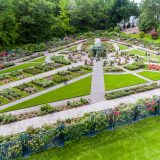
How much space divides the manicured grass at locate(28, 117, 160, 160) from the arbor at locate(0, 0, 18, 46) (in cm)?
3355

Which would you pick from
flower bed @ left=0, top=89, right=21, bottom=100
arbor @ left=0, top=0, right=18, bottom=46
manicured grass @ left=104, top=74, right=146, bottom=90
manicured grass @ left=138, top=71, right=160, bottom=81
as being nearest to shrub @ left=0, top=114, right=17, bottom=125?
flower bed @ left=0, top=89, right=21, bottom=100

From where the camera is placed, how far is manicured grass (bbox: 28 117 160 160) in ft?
61.1

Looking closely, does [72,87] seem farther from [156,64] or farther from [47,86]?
[156,64]

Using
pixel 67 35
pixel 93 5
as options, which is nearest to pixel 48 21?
pixel 67 35

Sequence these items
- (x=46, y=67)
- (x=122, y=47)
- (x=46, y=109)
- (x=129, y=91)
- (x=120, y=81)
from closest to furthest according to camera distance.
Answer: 1. (x=46, y=109)
2. (x=129, y=91)
3. (x=120, y=81)
4. (x=46, y=67)
5. (x=122, y=47)

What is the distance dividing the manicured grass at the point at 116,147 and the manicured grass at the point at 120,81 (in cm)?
1009

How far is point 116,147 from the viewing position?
19562mm

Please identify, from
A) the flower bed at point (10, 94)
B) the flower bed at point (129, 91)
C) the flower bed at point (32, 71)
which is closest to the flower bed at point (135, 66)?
the flower bed at point (129, 91)

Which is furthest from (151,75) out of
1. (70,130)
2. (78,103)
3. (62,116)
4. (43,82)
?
(70,130)

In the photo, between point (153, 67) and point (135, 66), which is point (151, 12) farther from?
point (135, 66)

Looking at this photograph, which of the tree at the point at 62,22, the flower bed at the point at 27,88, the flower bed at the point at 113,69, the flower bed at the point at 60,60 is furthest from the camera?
the tree at the point at 62,22

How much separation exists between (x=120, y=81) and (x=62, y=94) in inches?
304

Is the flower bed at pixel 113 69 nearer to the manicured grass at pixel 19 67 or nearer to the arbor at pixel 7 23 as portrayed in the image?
the manicured grass at pixel 19 67

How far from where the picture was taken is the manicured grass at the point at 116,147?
18625mm
